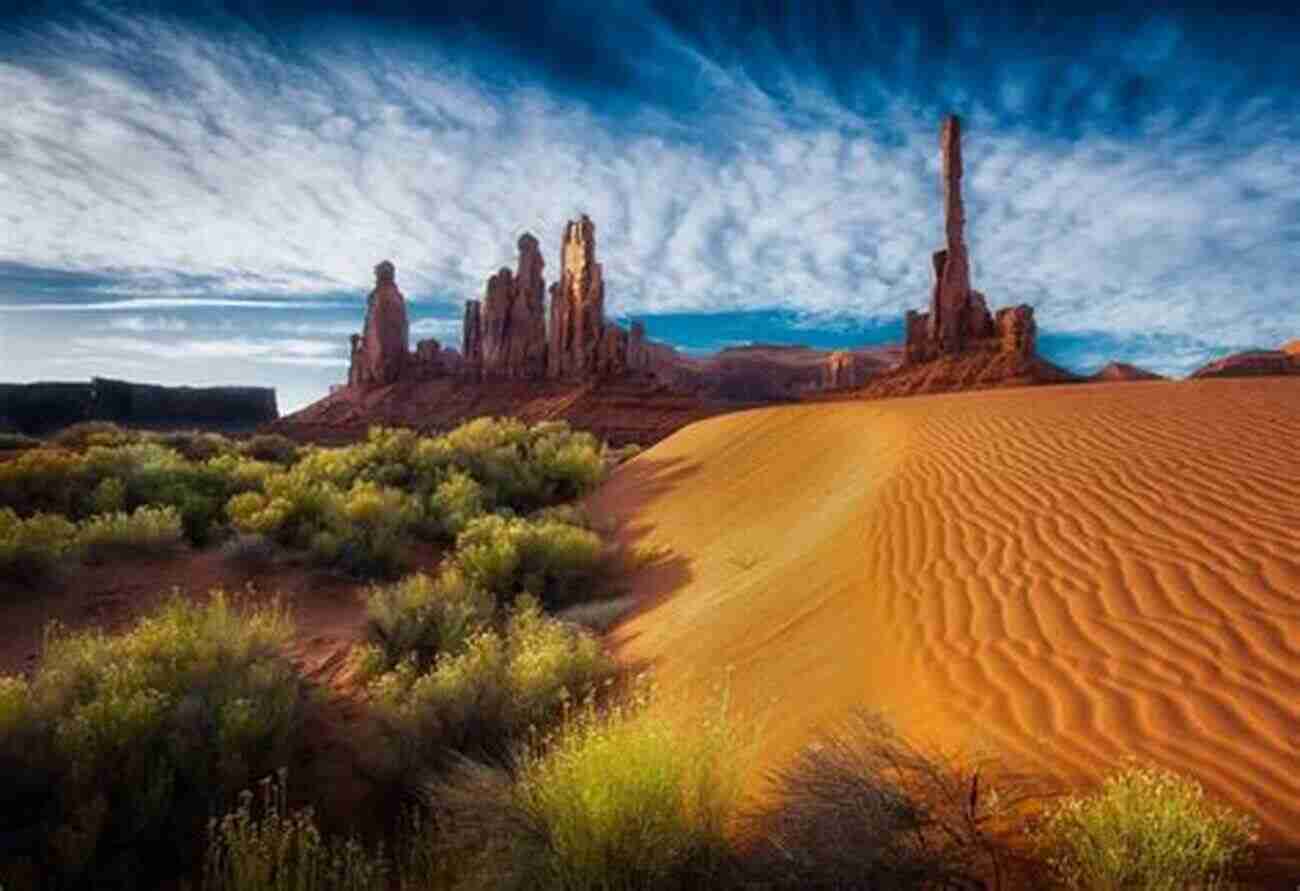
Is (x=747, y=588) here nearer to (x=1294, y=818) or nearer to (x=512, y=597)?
(x=512, y=597)

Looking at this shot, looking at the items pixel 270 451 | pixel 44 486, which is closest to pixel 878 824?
pixel 44 486

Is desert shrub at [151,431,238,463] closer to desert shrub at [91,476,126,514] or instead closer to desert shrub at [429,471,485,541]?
desert shrub at [91,476,126,514]

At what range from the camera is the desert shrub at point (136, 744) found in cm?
451

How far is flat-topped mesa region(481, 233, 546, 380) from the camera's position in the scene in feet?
242

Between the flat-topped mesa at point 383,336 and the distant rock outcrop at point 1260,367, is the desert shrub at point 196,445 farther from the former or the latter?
the flat-topped mesa at point 383,336

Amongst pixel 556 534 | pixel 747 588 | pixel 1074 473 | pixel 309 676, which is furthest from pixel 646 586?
pixel 1074 473

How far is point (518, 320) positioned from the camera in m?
75.2

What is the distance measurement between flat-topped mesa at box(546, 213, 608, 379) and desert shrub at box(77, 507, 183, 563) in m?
53.7

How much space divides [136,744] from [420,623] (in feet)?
9.86

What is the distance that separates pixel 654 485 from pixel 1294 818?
1340cm

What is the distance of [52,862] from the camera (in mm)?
4344

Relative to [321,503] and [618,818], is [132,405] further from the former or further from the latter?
[618,818]

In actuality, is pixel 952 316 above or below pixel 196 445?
above

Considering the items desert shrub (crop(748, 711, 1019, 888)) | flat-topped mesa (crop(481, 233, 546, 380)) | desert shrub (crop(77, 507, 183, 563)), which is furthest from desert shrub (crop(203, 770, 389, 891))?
flat-topped mesa (crop(481, 233, 546, 380))
